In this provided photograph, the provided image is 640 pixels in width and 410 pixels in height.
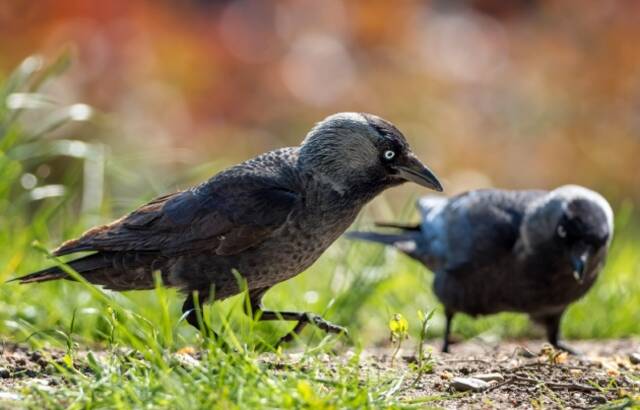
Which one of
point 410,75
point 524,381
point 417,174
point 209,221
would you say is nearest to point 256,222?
point 209,221

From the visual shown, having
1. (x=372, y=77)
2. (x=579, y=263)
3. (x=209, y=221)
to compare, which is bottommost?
(x=579, y=263)

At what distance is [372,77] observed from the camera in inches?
439

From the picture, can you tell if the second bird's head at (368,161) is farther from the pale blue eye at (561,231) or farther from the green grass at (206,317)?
the pale blue eye at (561,231)

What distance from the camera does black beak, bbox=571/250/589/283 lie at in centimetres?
512

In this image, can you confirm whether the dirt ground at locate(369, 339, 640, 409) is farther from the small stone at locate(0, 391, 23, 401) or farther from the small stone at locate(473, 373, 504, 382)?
the small stone at locate(0, 391, 23, 401)

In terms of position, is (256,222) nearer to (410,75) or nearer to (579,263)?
(579,263)

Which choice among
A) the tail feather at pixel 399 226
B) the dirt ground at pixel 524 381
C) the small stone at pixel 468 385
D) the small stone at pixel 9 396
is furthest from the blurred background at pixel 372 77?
the small stone at pixel 9 396

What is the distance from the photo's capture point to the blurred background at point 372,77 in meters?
9.62

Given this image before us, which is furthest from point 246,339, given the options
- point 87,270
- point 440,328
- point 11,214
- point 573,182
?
point 573,182

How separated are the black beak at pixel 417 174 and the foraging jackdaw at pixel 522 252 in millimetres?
1296

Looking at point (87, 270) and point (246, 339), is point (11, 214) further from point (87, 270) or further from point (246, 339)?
point (246, 339)

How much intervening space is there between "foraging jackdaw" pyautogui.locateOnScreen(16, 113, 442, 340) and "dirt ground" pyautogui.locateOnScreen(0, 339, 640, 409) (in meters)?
0.38

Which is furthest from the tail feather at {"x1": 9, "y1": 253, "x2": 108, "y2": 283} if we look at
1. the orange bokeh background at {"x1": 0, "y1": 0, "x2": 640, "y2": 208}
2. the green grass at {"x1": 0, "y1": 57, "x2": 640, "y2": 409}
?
the orange bokeh background at {"x1": 0, "y1": 0, "x2": 640, "y2": 208}

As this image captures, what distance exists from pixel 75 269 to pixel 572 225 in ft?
8.72
